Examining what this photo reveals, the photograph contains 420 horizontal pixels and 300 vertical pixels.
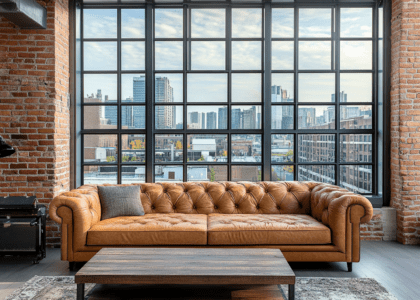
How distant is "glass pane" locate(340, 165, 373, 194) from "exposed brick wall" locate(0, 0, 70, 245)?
13.2 feet

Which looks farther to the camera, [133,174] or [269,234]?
[133,174]

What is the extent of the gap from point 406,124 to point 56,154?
463 centimetres

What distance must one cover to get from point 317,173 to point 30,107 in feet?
13.2

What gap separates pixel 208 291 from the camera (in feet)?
7.64

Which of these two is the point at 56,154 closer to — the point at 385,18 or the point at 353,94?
the point at 353,94

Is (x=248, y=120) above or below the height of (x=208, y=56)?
below

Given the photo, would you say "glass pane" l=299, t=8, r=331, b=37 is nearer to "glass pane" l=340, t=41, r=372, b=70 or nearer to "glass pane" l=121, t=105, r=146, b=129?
"glass pane" l=340, t=41, r=372, b=70

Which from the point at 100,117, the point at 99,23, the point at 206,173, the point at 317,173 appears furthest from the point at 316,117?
the point at 99,23

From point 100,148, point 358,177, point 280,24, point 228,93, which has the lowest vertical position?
point 358,177

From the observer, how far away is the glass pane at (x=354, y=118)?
4.65m

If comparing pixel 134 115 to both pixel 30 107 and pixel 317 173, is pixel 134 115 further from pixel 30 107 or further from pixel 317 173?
pixel 317 173

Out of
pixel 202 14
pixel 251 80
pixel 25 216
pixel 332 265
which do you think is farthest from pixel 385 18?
pixel 25 216

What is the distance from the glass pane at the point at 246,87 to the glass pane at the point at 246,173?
998 mm

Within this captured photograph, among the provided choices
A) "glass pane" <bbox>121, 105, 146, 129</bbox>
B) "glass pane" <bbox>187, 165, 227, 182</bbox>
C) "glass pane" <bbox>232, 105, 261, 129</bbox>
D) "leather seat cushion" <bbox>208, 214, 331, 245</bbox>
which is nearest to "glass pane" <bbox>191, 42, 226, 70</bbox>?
"glass pane" <bbox>232, 105, 261, 129</bbox>
